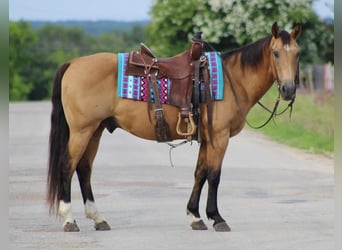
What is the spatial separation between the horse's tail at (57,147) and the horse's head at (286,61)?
2.09 m

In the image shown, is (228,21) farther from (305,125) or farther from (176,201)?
(176,201)

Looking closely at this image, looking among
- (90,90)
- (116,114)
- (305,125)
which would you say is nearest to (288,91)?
(116,114)

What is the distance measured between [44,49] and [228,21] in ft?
160

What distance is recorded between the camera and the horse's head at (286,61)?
31.1 feet

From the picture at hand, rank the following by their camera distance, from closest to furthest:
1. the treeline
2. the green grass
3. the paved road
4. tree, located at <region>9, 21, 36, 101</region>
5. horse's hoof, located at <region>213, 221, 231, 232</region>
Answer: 1. the paved road
2. horse's hoof, located at <region>213, 221, 231, 232</region>
3. the green grass
4. tree, located at <region>9, 21, 36, 101</region>
5. the treeline

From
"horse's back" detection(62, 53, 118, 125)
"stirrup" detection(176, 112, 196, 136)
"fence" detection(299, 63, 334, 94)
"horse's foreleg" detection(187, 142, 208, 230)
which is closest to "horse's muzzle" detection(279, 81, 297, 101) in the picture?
"stirrup" detection(176, 112, 196, 136)

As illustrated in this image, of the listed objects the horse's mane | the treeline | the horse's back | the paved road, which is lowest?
the treeline

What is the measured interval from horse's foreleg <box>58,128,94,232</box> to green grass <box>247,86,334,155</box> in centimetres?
859

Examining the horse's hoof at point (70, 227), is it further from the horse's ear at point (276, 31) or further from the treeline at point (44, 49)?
the treeline at point (44, 49)

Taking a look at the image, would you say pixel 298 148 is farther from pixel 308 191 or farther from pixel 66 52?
pixel 66 52

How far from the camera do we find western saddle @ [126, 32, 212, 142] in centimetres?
987

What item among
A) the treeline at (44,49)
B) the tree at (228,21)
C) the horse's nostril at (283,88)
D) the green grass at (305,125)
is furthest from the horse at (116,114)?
the treeline at (44,49)

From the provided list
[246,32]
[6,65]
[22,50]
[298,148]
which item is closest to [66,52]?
[22,50]

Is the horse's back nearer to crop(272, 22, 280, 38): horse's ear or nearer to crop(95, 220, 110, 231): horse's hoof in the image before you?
crop(95, 220, 110, 231): horse's hoof
